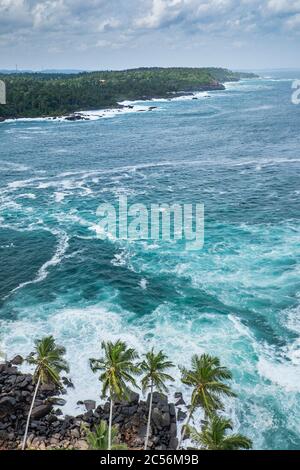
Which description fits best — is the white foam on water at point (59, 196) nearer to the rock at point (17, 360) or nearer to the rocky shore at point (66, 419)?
the rock at point (17, 360)

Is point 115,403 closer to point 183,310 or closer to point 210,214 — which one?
point 183,310

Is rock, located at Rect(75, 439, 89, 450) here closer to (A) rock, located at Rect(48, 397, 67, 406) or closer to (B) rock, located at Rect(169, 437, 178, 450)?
(A) rock, located at Rect(48, 397, 67, 406)

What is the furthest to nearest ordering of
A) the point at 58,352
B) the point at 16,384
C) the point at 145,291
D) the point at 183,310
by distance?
1. the point at 145,291
2. the point at 183,310
3. the point at 16,384
4. the point at 58,352

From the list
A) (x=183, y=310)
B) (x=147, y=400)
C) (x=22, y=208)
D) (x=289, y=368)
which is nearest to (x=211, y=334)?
(x=183, y=310)

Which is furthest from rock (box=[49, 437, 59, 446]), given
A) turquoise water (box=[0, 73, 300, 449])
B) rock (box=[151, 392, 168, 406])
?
rock (box=[151, 392, 168, 406])

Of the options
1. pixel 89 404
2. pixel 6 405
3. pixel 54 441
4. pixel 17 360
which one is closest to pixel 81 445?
pixel 54 441

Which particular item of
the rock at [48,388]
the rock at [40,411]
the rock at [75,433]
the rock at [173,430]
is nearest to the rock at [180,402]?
the rock at [173,430]
